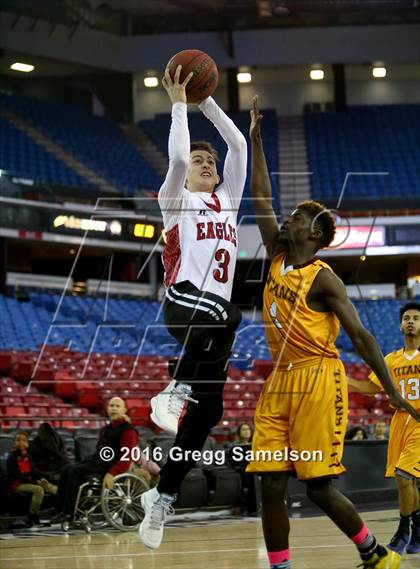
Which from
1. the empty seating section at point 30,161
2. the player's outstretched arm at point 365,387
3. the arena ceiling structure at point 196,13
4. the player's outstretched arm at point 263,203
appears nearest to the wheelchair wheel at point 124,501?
the player's outstretched arm at point 365,387

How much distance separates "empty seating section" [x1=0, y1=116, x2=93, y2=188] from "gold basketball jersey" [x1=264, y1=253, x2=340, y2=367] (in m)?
19.8

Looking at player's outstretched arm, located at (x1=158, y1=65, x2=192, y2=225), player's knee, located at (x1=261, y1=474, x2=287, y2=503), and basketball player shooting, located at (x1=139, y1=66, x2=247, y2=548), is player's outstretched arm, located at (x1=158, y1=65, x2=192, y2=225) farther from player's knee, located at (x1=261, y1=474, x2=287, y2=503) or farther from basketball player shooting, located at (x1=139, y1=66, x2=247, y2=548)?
player's knee, located at (x1=261, y1=474, x2=287, y2=503)

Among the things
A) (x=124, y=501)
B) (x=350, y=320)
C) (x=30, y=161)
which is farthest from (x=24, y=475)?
(x=30, y=161)

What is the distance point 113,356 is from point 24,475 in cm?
158

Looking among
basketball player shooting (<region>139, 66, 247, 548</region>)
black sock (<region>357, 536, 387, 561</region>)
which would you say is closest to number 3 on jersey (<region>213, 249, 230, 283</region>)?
basketball player shooting (<region>139, 66, 247, 548</region>)

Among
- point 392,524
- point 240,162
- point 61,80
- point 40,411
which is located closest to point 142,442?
point 392,524

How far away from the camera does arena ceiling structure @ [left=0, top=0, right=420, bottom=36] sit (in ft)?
86.4

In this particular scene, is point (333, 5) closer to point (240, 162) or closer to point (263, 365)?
point (263, 365)

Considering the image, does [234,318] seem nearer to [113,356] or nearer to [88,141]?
[113,356]

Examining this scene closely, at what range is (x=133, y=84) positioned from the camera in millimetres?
28250

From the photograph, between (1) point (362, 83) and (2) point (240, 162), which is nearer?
(2) point (240, 162)

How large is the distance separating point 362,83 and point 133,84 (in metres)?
6.35

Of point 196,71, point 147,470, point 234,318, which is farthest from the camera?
point 147,470

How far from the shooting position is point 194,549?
7.27 m
